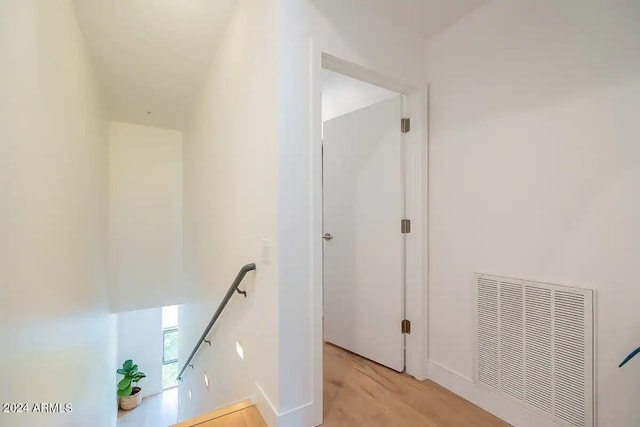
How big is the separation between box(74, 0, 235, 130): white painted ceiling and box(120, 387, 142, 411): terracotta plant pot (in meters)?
5.74

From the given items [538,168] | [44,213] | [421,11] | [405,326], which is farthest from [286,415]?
[421,11]

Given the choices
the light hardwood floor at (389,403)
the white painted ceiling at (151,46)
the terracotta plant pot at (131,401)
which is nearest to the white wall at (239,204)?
the white painted ceiling at (151,46)

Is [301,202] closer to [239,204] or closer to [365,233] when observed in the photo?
[239,204]

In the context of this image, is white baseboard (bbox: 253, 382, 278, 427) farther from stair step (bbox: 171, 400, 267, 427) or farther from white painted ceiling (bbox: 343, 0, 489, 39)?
white painted ceiling (bbox: 343, 0, 489, 39)

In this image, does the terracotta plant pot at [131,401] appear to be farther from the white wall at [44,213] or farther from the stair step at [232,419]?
the stair step at [232,419]

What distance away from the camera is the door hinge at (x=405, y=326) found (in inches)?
81.7

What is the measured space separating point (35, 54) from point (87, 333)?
2.14 meters

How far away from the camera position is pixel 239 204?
2.07 meters

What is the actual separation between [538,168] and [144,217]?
15.7ft

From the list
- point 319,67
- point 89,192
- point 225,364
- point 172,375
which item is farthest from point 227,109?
point 172,375

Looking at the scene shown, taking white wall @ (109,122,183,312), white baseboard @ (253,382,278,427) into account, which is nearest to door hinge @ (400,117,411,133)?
white baseboard @ (253,382,278,427)

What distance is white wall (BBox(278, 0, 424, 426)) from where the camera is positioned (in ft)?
4.83

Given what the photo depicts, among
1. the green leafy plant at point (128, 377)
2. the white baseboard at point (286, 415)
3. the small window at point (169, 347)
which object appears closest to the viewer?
the white baseboard at point (286, 415)

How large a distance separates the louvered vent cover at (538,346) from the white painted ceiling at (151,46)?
2658 mm
